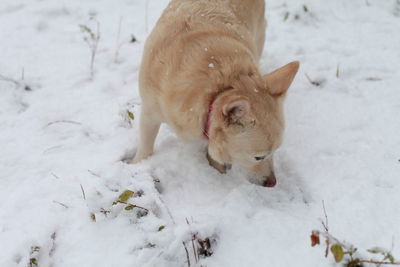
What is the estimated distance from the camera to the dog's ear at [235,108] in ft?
7.42

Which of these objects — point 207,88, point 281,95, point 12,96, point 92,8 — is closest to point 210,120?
point 207,88

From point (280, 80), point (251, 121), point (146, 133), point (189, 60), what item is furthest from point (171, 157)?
point (280, 80)

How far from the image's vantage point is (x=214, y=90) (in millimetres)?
2604

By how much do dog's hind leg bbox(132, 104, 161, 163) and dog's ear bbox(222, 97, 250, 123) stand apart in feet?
3.00

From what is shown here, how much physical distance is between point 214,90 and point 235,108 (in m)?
0.31

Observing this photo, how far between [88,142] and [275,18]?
3.28m

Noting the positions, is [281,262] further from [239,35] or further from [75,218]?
[239,35]

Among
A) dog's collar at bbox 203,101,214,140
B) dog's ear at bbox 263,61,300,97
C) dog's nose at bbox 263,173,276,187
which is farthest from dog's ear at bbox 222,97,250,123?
dog's nose at bbox 263,173,276,187

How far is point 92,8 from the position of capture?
5.41 meters

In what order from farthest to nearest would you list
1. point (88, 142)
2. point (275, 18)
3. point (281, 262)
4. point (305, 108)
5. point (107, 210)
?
1. point (275, 18)
2. point (305, 108)
3. point (88, 142)
4. point (107, 210)
5. point (281, 262)

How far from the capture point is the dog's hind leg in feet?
10.5

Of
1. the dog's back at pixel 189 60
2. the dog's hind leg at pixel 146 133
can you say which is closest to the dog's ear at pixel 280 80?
the dog's back at pixel 189 60

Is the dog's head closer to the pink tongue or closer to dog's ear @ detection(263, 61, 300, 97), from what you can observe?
dog's ear @ detection(263, 61, 300, 97)

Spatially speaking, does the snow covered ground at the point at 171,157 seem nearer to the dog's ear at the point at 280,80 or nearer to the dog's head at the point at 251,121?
the dog's head at the point at 251,121
